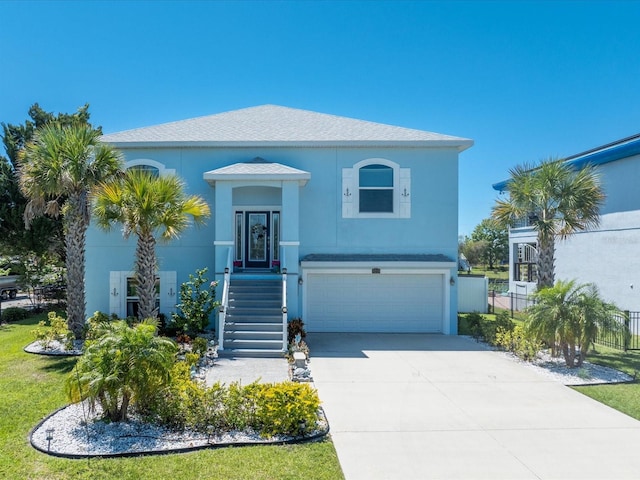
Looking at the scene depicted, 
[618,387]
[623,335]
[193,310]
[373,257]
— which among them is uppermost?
[373,257]

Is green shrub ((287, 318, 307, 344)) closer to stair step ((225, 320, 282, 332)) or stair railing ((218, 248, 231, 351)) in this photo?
stair step ((225, 320, 282, 332))

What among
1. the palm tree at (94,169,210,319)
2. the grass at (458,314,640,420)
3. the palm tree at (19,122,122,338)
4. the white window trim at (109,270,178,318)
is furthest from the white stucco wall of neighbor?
the palm tree at (19,122,122,338)

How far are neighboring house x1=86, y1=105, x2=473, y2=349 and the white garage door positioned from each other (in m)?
0.04

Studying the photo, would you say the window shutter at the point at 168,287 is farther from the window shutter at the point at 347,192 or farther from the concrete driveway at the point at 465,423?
the window shutter at the point at 347,192

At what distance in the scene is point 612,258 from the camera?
16.9m

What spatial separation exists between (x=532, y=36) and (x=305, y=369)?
14611mm

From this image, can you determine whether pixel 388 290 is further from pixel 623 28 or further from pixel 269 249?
pixel 623 28

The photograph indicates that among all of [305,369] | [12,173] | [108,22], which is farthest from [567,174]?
[12,173]

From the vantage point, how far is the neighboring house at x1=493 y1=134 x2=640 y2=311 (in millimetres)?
15914

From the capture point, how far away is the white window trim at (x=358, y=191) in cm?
1466

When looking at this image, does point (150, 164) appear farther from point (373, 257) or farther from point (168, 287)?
point (373, 257)

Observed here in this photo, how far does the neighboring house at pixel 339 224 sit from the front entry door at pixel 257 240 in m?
0.19

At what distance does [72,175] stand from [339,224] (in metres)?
8.38

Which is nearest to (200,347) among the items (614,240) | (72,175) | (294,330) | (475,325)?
(294,330)
